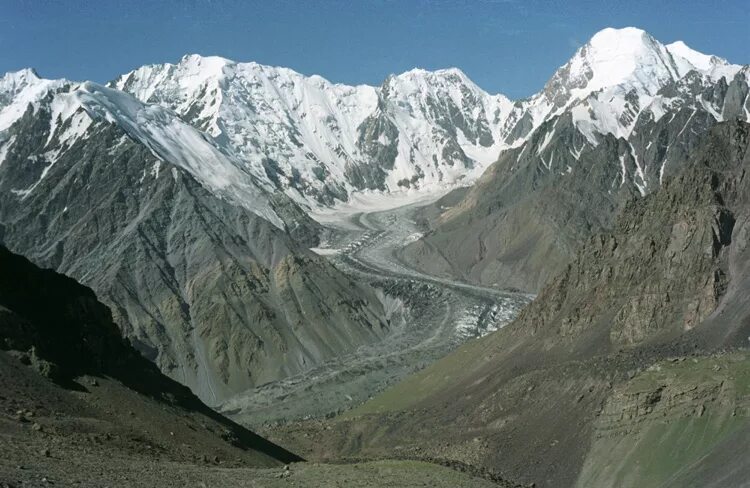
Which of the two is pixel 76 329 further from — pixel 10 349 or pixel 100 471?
pixel 100 471

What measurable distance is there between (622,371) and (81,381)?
5387 cm

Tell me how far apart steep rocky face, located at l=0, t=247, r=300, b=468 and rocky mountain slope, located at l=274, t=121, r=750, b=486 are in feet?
89.4

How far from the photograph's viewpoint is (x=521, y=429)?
100750 mm

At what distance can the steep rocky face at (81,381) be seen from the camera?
5700cm

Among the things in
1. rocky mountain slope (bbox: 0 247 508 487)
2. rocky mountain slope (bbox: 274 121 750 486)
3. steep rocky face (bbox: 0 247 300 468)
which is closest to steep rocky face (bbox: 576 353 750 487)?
rocky mountain slope (bbox: 274 121 750 486)

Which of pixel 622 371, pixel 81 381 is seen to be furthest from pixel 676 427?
pixel 81 381

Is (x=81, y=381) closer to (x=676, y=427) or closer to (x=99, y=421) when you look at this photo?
(x=99, y=421)

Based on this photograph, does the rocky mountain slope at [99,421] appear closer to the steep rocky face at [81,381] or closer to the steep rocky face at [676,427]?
the steep rocky face at [81,381]

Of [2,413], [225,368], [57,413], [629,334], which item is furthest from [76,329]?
[225,368]

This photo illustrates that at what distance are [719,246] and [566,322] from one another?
66.4 feet

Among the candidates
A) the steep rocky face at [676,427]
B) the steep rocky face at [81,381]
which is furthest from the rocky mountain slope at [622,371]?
the steep rocky face at [81,381]

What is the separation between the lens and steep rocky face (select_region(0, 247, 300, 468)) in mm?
57000

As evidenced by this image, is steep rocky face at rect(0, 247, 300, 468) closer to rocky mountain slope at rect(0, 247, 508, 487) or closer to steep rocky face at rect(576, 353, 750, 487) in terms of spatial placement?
rocky mountain slope at rect(0, 247, 508, 487)

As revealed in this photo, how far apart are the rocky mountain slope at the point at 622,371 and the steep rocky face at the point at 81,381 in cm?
2725
